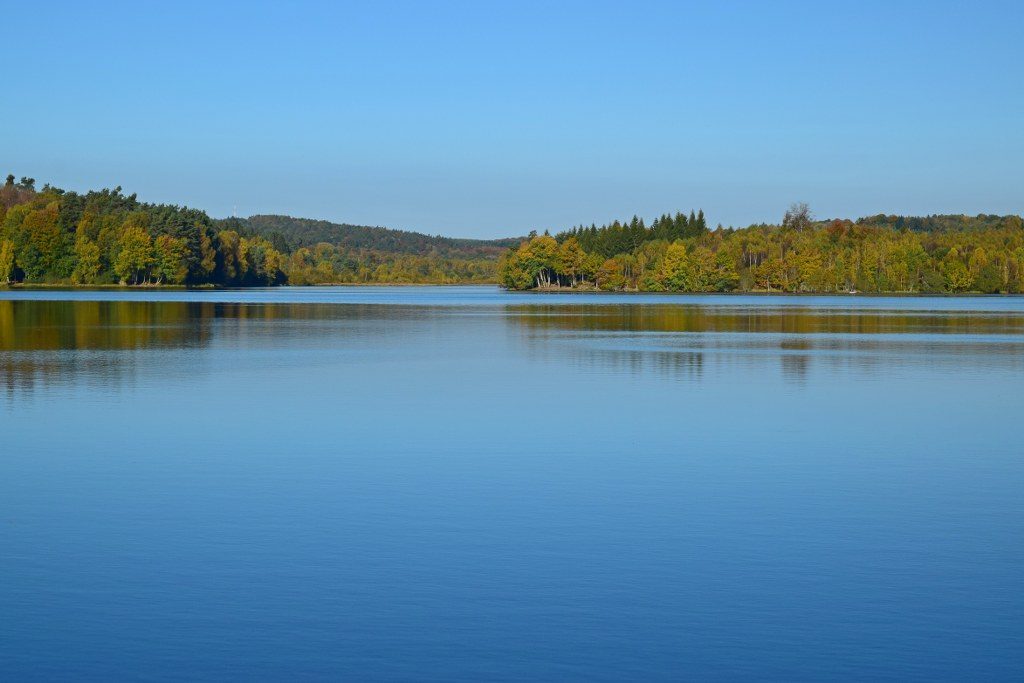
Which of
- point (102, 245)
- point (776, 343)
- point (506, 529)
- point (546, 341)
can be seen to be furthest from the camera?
point (102, 245)

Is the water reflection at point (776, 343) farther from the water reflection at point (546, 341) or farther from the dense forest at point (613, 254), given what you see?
the dense forest at point (613, 254)

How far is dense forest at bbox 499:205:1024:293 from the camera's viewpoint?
15725 cm

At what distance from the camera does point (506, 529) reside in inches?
480

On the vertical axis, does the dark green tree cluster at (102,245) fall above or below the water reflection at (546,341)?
above

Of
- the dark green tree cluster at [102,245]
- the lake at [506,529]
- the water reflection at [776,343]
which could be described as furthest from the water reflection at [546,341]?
the dark green tree cluster at [102,245]

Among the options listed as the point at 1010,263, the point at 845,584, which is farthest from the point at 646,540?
the point at 1010,263

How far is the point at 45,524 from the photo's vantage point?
12273 mm

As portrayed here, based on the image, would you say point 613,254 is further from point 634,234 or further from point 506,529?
point 506,529

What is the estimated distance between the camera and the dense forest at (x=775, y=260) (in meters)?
157

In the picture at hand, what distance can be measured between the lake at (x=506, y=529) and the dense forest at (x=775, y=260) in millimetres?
136111

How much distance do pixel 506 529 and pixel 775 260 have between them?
6149 inches

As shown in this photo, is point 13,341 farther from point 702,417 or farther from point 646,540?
point 646,540

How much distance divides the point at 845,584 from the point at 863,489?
4803 millimetres

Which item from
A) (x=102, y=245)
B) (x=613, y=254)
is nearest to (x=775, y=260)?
(x=613, y=254)
